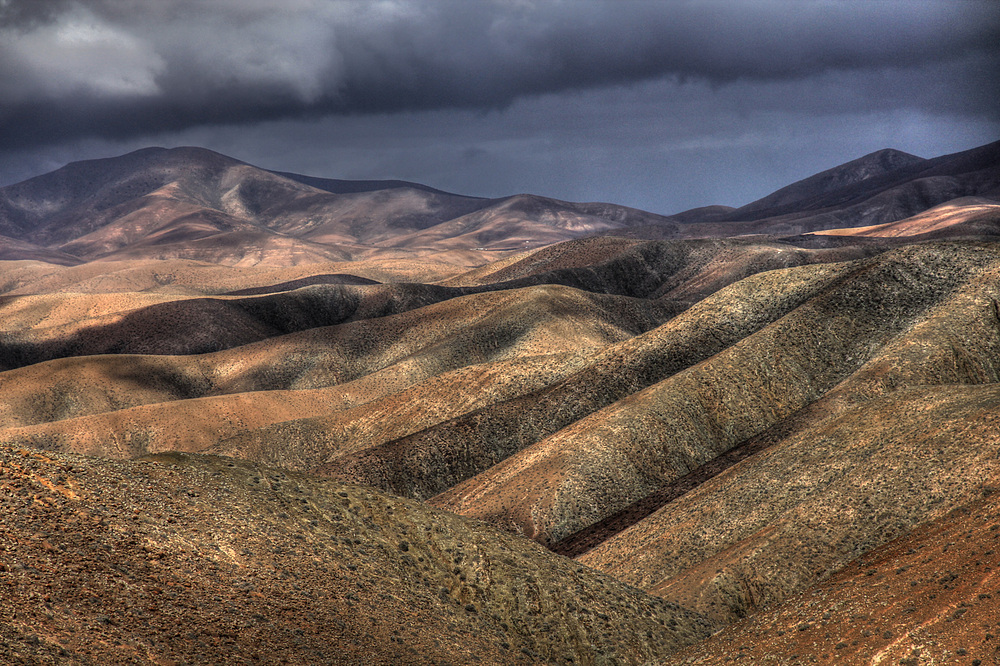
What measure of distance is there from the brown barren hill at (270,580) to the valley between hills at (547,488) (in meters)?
0.08

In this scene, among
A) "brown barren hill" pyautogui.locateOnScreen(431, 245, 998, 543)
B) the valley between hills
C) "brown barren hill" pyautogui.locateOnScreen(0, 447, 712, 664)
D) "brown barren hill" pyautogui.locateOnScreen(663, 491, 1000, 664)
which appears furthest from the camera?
"brown barren hill" pyautogui.locateOnScreen(431, 245, 998, 543)

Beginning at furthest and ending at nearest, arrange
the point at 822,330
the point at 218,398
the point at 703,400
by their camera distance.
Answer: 1. the point at 218,398
2. the point at 822,330
3. the point at 703,400

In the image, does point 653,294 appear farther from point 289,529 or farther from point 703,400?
point 289,529

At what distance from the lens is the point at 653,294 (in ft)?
489

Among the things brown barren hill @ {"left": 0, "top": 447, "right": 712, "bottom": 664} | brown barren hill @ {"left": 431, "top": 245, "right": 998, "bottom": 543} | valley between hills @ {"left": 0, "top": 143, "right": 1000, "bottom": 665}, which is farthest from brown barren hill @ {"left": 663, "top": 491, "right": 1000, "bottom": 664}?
brown barren hill @ {"left": 431, "top": 245, "right": 998, "bottom": 543}

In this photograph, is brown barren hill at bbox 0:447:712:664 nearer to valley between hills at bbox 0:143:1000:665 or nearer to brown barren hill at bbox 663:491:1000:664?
valley between hills at bbox 0:143:1000:665

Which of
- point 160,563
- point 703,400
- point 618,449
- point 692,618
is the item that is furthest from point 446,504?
point 160,563

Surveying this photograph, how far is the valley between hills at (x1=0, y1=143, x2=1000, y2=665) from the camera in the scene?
1806cm

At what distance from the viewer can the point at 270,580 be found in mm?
20500

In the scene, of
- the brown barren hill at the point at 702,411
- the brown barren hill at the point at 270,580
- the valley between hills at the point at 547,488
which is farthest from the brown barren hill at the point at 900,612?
the brown barren hill at the point at 702,411

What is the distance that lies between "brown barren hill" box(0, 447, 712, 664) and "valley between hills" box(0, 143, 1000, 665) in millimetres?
84

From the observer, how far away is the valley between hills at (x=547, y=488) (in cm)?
1806

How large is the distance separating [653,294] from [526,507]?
10735 centimetres

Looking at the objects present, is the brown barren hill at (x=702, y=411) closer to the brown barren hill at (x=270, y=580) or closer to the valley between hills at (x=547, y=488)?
the valley between hills at (x=547, y=488)
